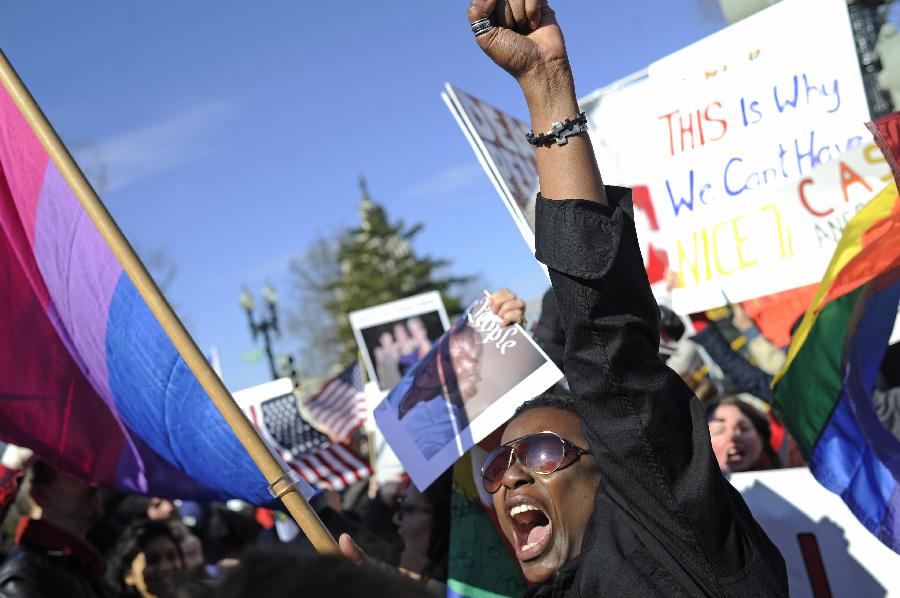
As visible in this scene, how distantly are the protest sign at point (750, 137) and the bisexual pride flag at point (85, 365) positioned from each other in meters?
2.18

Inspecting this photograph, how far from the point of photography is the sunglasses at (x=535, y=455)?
7.29ft

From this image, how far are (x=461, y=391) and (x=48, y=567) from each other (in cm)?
166

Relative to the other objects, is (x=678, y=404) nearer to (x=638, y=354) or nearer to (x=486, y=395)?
(x=638, y=354)

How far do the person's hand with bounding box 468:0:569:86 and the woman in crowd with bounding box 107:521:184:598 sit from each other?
2.99 meters

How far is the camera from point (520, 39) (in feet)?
5.64

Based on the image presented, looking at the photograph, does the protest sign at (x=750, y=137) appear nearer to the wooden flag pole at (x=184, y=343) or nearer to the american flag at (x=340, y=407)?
the wooden flag pole at (x=184, y=343)

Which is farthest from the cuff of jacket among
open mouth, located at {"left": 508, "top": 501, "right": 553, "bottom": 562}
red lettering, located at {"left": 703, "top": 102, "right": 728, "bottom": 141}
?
red lettering, located at {"left": 703, "top": 102, "right": 728, "bottom": 141}

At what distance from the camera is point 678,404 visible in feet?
5.93

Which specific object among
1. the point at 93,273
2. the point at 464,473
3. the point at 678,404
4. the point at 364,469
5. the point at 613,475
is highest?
the point at 93,273

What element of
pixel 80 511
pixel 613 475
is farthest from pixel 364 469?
pixel 613 475

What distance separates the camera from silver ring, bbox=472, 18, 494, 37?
1.71 metres

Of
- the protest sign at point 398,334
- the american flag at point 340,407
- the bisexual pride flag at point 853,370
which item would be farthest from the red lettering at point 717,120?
the american flag at point 340,407

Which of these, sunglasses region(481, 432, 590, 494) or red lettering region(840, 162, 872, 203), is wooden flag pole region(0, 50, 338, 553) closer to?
sunglasses region(481, 432, 590, 494)

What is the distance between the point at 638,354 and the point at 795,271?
87.4 inches
